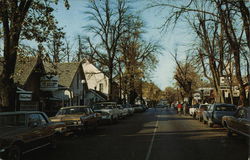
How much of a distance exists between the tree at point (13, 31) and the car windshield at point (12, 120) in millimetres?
4298

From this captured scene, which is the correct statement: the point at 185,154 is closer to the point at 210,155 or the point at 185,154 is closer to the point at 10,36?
the point at 210,155

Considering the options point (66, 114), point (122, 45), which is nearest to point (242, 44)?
point (66, 114)

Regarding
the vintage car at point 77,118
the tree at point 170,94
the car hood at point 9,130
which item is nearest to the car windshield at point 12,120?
the car hood at point 9,130

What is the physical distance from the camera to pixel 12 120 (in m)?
8.48

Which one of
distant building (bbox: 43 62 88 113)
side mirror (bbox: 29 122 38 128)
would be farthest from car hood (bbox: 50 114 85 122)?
distant building (bbox: 43 62 88 113)

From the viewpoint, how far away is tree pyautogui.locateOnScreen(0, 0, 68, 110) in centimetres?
1264

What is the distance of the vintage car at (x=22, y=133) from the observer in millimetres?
7320

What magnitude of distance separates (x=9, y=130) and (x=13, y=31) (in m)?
6.10

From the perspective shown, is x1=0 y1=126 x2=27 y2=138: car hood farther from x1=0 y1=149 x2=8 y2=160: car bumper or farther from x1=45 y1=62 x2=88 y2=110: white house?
x1=45 y1=62 x2=88 y2=110: white house

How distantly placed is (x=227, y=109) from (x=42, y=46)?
1181cm

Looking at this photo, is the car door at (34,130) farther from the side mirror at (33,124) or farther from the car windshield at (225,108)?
the car windshield at (225,108)

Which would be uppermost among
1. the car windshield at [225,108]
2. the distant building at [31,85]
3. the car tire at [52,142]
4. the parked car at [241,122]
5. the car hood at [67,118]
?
the distant building at [31,85]

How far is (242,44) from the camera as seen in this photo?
63.7 ft

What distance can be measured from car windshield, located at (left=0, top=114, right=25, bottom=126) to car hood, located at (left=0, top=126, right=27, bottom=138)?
0.21 metres
